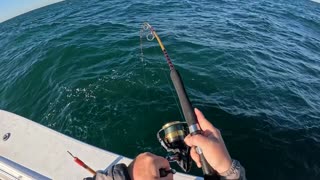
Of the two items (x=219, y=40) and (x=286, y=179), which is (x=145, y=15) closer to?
(x=219, y=40)

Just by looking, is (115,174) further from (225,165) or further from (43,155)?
(43,155)

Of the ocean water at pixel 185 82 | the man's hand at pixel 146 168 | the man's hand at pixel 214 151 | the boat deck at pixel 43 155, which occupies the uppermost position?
the man's hand at pixel 146 168

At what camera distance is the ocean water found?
5438mm

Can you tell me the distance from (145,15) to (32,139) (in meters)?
10.7

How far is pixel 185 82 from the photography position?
23.9ft

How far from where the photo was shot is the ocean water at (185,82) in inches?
214

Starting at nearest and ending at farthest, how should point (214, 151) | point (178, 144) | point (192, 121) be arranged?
1. point (214, 151)
2. point (192, 121)
3. point (178, 144)

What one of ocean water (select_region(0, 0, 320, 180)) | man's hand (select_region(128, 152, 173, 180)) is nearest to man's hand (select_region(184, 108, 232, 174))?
man's hand (select_region(128, 152, 173, 180))

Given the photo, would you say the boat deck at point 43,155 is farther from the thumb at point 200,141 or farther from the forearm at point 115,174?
the forearm at point 115,174

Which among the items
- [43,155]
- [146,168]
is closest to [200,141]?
[146,168]

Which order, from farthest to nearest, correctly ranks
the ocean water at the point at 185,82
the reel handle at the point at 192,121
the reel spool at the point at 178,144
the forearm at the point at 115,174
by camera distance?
the ocean water at the point at 185,82, the reel spool at the point at 178,144, the reel handle at the point at 192,121, the forearm at the point at 115,174

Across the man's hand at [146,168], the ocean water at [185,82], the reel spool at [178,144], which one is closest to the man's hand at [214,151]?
the man's hand at [146,168]

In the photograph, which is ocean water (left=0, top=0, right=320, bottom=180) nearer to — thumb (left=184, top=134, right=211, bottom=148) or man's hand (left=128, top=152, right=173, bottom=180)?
thumb (left=184, top=134, right=211, bottom=148)

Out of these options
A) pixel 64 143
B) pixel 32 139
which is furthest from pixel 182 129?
pixel 32 139
